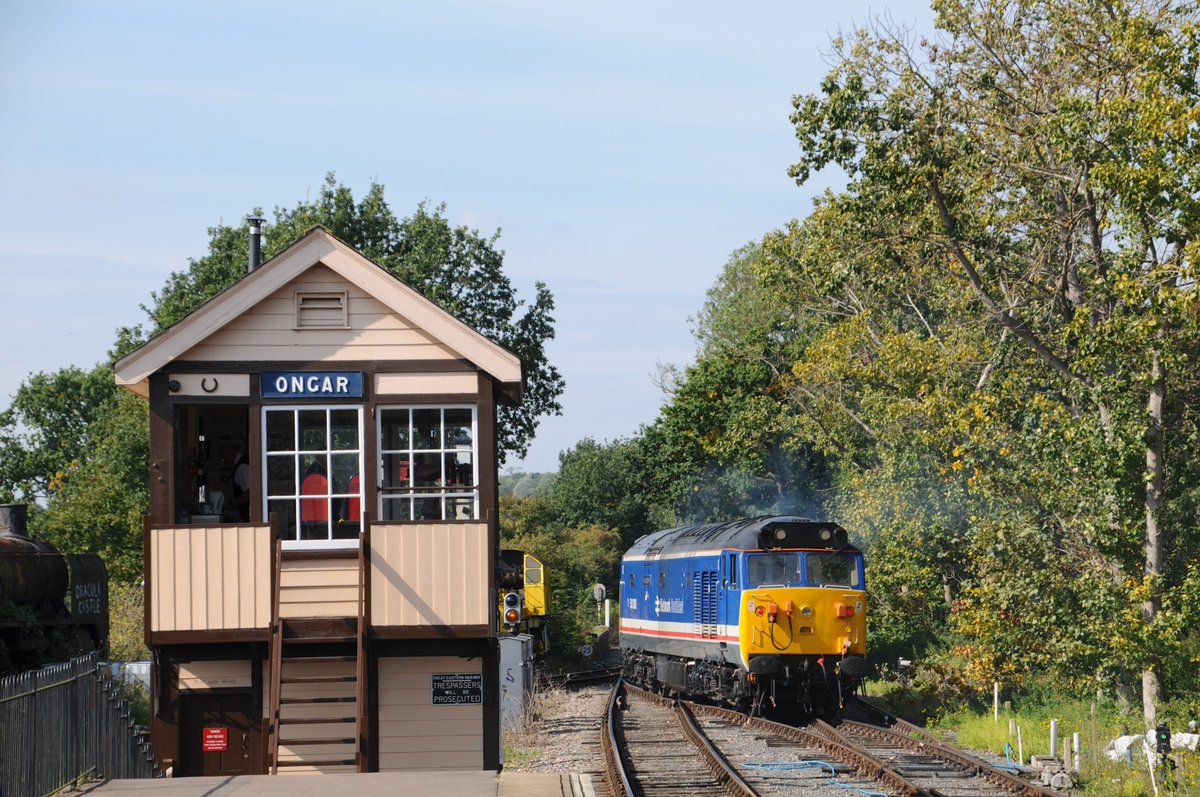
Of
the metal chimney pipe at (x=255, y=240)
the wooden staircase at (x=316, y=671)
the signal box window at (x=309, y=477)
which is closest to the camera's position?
the wooden staircase at (x=316, y=671)

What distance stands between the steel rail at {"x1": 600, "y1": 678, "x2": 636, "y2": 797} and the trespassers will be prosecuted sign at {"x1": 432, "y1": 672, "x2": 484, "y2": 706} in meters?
2.26

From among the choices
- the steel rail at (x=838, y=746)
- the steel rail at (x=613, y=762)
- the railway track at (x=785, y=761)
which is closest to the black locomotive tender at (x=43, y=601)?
Result: the steel rail at (x=613, y=762)

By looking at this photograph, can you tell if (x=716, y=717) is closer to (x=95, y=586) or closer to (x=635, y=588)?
(x=635, y=588)

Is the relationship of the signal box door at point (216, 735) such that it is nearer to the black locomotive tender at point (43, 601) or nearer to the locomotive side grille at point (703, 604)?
the black locomotive tender at point (43, 601)

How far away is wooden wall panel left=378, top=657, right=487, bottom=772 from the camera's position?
14.3 metres

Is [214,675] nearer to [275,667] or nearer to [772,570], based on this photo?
[275,667]

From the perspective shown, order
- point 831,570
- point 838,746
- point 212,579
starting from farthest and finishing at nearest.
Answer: point 831,570, point 838,746, point 212,579

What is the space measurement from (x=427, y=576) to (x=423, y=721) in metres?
1.69

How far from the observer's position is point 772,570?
2194cm

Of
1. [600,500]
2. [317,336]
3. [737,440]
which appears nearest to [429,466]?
[317,336]

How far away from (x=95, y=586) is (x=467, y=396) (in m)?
14.0

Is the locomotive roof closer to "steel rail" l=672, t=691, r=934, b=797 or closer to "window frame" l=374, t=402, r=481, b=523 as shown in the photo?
"steel rail" l=672, t=691, r=934, b=797

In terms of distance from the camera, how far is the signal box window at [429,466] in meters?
14.5

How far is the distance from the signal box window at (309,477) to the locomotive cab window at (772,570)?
9.02 m
